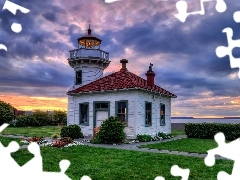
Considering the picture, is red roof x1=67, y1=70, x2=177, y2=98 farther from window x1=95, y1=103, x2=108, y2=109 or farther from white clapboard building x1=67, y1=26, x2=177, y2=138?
window x1=95, y1=103, x2=108, y2=109

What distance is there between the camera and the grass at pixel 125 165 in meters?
6.98

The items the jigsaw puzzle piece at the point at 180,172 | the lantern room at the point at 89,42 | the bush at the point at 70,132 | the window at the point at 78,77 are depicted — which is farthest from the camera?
the lantern room at the point at 89,42

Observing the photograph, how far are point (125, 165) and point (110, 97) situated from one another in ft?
33.3

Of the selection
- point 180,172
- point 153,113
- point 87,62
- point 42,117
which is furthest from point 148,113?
point 42,117

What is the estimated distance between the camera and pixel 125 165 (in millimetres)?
8211

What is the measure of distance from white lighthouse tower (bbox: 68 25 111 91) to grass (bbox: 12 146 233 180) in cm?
1193

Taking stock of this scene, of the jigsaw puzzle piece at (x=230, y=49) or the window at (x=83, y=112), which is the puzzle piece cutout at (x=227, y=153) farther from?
the window at (x=83, y=112)

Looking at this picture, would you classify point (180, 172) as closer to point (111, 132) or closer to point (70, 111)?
point (111, 132)

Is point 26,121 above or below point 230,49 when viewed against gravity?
below

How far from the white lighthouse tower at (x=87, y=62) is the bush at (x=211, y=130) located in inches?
325

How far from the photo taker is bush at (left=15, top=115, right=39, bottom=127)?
36253 millimetres

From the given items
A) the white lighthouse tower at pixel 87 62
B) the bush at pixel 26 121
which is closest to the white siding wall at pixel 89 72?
the white lighthouse tower at pixel 87 62

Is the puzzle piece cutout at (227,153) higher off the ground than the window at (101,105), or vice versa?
the window at (101,105)

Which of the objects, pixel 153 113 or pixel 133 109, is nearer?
pixel 133 109
